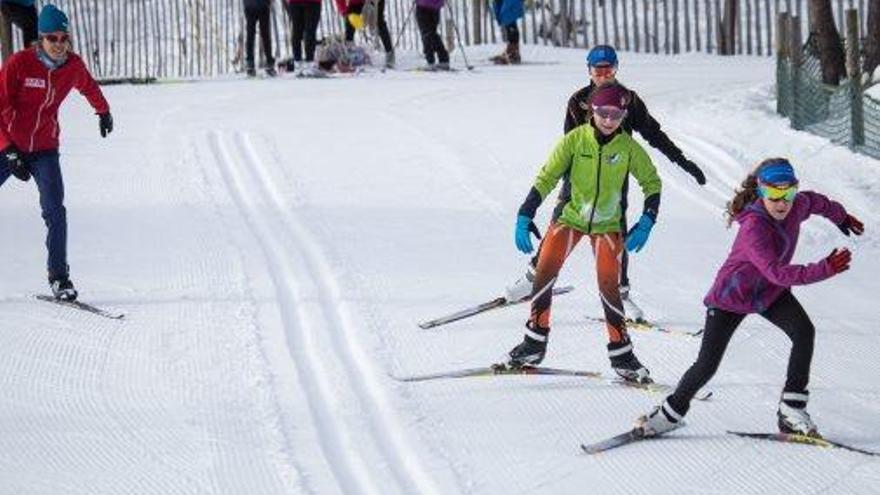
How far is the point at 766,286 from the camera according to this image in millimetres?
6871

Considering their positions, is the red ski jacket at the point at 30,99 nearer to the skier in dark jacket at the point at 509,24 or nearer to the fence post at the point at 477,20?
the skier in dark jacket at the point at 509,24

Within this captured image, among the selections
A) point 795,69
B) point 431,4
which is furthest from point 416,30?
point 795,69

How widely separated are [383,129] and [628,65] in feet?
21.4

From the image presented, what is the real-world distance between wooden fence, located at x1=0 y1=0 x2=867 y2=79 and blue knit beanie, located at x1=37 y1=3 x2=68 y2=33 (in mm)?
14051

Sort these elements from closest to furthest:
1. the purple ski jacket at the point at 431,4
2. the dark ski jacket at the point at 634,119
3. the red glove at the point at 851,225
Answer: the red glove at the point at 851,225, the dark ski jacket at the point at 634,119, the purple ski jacket at the point at 431,4

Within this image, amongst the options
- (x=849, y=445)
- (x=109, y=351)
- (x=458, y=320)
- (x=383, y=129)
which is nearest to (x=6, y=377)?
(x=109, y=351)

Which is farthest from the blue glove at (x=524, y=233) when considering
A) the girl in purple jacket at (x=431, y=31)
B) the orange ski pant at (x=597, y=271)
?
the girl in purple jacket at (x=431, y=31)

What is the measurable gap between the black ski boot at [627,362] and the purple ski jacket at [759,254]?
100 cm

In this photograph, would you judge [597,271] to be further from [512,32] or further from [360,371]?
[512,32]

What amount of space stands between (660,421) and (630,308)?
2.45 metres

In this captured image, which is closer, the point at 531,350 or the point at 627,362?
the point at 627,362

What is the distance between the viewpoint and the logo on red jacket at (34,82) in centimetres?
930

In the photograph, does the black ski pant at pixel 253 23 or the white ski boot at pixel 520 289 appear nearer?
the white ski boot at pixel 520 289

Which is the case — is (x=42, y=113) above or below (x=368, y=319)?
above
